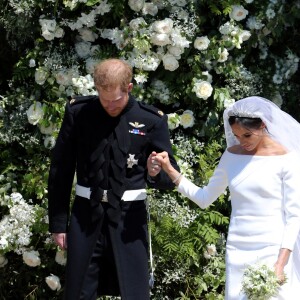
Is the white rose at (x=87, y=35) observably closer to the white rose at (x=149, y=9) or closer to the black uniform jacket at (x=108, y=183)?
the white rose at (x=149, y=9)

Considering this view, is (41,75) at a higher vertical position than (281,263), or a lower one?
higher

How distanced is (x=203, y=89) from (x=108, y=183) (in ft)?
5.67

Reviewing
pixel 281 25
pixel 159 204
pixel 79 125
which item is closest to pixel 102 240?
pixel 79 125

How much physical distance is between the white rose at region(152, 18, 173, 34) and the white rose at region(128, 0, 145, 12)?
0.55 feet

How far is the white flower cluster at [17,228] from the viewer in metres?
5.36

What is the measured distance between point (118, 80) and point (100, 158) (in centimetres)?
42

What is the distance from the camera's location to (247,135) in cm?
390

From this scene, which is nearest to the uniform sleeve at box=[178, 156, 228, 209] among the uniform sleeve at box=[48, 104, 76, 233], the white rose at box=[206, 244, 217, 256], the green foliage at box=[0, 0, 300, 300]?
the uniform sleeve at box=[48, 104, 76, 233]

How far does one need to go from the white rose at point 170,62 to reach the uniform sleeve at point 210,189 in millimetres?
1576

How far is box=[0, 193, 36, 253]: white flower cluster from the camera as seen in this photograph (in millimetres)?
5359

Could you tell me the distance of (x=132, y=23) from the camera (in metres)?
5.58

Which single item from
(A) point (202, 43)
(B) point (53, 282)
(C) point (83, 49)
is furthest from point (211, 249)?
(C) point (83, 49)

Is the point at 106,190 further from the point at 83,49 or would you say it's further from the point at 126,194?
the point at 83,49

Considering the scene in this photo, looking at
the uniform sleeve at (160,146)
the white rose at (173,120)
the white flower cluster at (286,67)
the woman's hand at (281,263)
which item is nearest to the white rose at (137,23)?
the white rose at (173,120)
